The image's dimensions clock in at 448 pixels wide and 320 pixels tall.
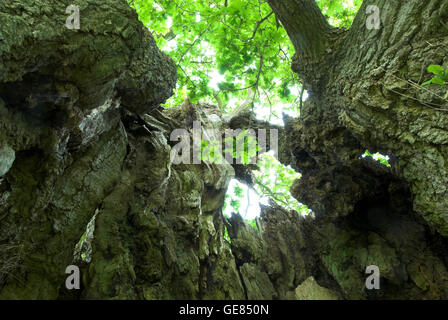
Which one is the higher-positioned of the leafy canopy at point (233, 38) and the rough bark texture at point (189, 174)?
the leafy canopy at point (233, 38)

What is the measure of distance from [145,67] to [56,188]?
2234 mm

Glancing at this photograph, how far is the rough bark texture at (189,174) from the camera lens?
2.88 meters

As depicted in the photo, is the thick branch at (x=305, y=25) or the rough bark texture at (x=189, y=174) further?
the thick branch at (x=305, y=25)

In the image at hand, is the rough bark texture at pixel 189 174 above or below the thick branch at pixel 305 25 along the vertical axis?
below

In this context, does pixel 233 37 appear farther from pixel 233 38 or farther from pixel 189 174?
pixel 189 174

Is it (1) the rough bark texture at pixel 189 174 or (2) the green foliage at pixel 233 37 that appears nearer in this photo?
(1) the rough bark texture at pixel 189 174

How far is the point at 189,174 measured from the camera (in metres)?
→ 6.00

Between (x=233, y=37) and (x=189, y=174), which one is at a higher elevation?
(x=233, y=37)

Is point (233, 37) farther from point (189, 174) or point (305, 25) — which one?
point (189, 174)

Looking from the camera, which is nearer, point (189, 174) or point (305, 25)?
point (305, 25)

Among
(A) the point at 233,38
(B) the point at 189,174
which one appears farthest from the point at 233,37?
(B) the point at 189,174

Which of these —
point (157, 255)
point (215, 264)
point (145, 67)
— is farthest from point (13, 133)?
point (215, 264)

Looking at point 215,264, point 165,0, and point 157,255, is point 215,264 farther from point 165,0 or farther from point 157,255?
point 165,0

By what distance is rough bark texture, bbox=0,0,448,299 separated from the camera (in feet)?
9.45
